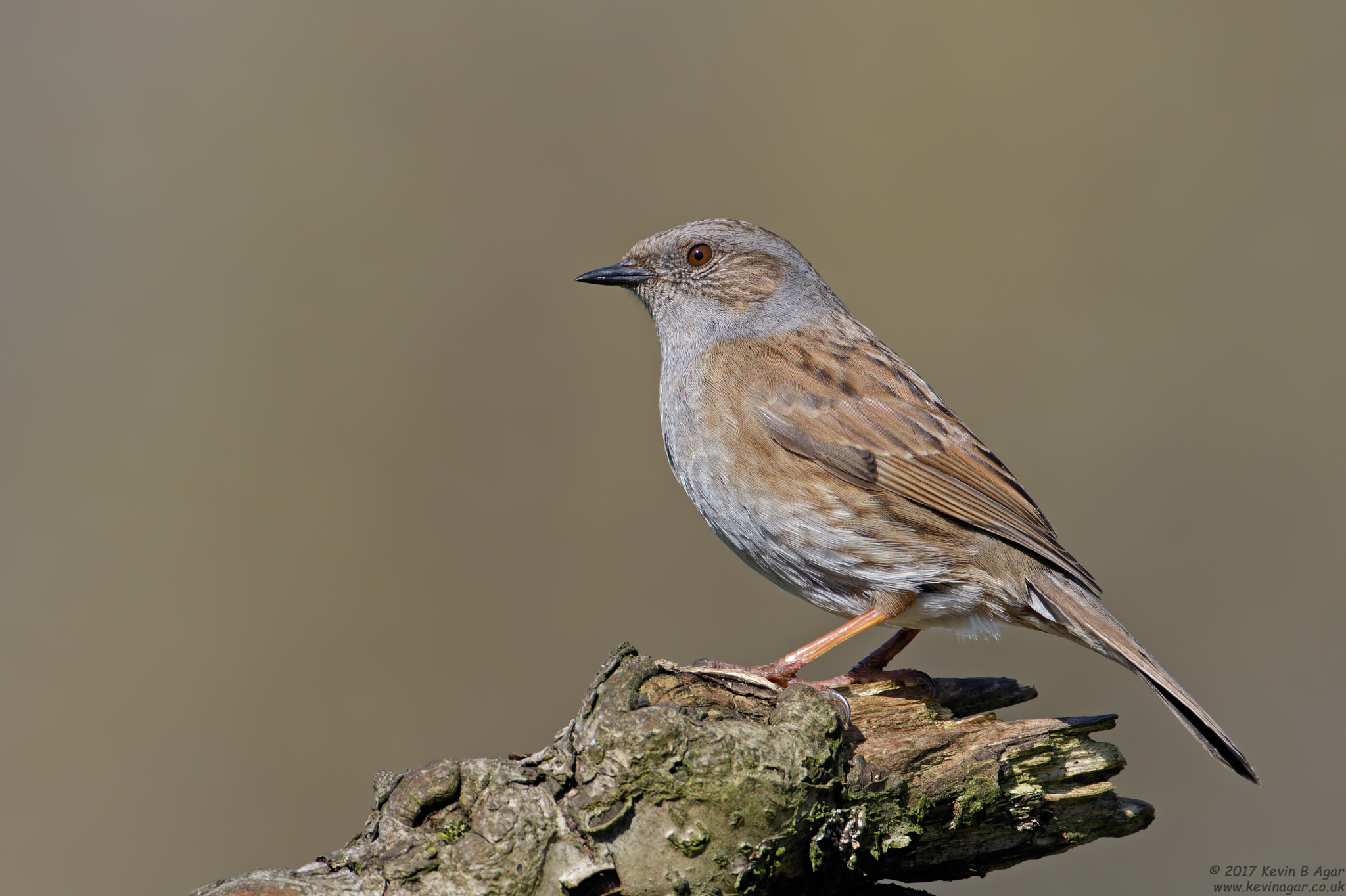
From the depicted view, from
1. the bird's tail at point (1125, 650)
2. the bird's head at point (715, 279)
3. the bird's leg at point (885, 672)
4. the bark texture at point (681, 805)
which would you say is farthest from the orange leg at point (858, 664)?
the bird's head at point (715, 279)

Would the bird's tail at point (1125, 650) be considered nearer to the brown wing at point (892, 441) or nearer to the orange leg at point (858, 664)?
the brown wing at point (892, 441)

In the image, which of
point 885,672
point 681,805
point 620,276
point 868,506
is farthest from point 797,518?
point 620,276

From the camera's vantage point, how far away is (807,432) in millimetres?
4277

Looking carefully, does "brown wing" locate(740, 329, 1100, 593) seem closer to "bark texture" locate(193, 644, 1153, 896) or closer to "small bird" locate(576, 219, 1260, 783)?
"small bird" locate(576, 219, 1260, 783)

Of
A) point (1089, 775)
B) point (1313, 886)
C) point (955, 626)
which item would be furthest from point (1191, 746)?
point (1089, 775)

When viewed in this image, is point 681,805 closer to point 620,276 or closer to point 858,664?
point 858,664

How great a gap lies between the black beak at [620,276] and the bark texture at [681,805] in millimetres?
2450

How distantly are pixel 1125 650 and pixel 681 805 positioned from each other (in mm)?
1978

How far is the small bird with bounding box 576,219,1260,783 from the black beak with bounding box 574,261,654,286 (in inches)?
25.7

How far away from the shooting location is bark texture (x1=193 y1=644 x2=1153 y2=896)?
271cm

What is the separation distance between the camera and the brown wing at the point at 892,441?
13.6 feet

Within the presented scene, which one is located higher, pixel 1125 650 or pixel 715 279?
pixel 715 279

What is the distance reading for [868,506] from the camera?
13.5ft

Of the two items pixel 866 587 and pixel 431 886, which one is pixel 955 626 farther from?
pixel 431 886
